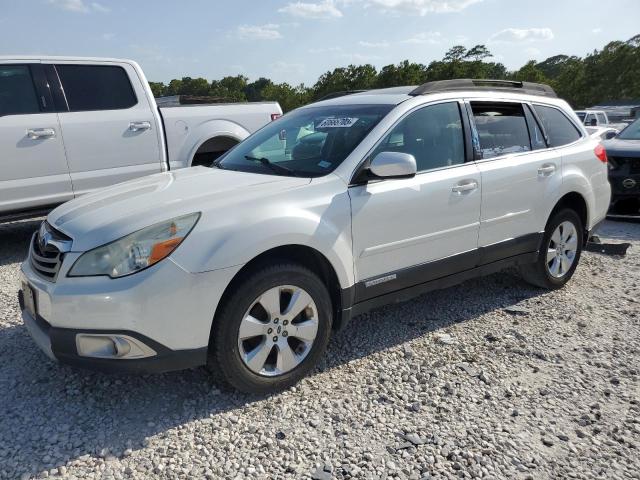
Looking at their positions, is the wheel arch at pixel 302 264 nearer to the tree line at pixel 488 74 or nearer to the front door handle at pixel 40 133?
the front door handle at pixel 40 133

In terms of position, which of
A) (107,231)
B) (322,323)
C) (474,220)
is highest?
(107,231)

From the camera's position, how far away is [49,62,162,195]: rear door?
18.7 ft

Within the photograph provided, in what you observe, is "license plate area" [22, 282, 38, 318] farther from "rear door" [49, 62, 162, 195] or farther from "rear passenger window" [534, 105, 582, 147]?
"rear passenger window" [534, 105, 582, 147]

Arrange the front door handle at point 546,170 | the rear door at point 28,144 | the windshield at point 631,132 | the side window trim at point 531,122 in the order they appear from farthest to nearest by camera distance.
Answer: the windshield at point 631,132 < the rear door at point 28,144 < the side window trim at point 531,122 < the front door handle at point 546,170

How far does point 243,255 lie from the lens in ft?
8.90

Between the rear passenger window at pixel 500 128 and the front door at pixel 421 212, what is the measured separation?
217 mm

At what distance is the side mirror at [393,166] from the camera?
10.2 ft

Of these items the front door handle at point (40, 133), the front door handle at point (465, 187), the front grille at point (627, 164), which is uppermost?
the front door handle at point (40, 133)

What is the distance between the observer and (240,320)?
2.77m

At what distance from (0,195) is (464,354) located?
469 centimetres

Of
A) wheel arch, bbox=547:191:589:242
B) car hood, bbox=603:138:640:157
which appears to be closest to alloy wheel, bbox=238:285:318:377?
wheel arch, bbox=547:191:589:242

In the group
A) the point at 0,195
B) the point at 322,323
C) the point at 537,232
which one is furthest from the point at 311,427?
the point at 0,195

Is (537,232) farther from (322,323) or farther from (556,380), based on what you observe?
(322,323)

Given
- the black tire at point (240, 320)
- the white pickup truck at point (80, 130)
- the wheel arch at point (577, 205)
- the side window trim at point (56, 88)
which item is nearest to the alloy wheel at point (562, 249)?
the wheel arch at point (577, 205)
